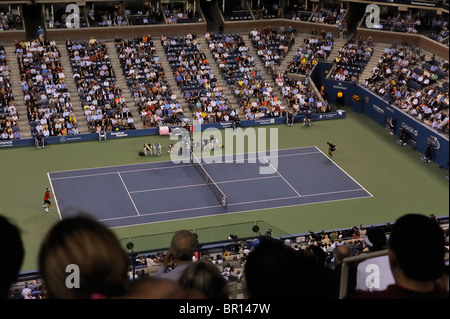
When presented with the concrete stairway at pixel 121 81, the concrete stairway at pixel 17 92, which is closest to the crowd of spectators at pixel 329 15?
the concrete stairway at pixel 121 81

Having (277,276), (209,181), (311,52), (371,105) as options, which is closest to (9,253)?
(277,276)

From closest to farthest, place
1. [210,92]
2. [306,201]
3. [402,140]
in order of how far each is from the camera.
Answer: [306,201] → [402,140] → [210,92]

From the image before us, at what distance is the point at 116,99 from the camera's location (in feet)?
133

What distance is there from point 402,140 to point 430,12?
12740mm

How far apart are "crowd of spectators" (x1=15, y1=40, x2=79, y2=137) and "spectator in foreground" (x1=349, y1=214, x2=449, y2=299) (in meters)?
34.7

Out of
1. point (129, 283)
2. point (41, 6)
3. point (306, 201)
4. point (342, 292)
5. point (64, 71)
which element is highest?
point (129, 283)

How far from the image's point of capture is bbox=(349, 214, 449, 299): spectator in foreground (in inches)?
165

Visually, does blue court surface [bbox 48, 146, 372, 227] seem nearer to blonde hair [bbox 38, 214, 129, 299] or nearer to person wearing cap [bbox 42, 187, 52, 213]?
person wearing cap [bbox 42, 187, 52, 213]

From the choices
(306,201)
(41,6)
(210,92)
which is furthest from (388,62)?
(41,6)

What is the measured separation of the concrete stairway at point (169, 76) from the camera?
41594 mm

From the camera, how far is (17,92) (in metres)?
40.8

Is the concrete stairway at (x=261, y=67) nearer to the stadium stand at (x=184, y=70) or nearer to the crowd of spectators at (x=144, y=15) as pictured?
the stadium stand at (x=184, y=70)

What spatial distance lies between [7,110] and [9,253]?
119 ft
